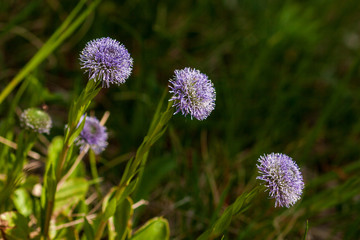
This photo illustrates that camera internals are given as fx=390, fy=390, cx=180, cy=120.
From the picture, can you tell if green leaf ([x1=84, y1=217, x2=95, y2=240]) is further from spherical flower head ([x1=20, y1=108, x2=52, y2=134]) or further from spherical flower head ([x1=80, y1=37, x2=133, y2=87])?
spherical flower head ([x1=80, y1=37, x2=133, y2=87])

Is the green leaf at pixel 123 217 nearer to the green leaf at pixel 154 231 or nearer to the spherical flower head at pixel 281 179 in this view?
the green leaf at pixel 154 231

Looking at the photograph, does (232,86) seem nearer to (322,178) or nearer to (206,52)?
(206,52)

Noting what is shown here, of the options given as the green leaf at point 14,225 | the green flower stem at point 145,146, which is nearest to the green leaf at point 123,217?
the green flower stem at point 145,146

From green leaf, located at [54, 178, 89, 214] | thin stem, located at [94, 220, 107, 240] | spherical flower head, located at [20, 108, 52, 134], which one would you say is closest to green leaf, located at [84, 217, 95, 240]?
thin stem, located at [94, 220, 107, 240]

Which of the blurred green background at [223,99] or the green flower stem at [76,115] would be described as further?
the blurred green background at [223,99]

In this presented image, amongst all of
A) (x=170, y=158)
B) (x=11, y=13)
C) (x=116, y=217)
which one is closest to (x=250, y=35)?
(x=170, y=158)

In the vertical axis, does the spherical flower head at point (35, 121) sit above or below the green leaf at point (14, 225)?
above
